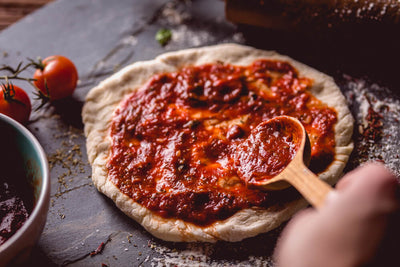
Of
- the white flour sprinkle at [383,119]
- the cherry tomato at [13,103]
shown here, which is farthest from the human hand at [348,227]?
the cherry tomato at [13,103]

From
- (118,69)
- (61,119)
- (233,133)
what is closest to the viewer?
(233,133)

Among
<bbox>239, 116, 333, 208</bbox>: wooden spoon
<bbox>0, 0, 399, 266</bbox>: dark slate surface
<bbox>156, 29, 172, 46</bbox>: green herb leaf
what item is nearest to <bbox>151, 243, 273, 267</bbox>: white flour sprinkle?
<bbox>0, 0, 399, 266</bbox>: dark slate surface

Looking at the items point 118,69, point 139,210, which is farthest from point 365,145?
point 118,69

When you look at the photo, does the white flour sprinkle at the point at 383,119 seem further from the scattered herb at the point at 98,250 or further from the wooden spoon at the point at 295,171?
the scattered herb at the point at 98,250

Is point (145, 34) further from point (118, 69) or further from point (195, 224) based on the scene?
point (195, 224)

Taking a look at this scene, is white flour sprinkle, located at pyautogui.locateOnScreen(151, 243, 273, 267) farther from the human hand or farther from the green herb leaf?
the green herb leaf
